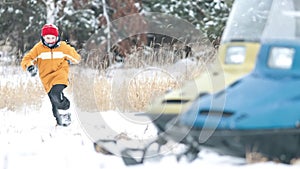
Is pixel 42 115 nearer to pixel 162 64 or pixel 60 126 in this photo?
pixel 60 126

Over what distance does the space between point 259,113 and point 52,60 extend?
268 cm

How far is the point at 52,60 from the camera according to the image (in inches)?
193

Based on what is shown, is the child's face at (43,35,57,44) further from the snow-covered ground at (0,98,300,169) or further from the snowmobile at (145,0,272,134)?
the snowmobile at (145,0,272,134)


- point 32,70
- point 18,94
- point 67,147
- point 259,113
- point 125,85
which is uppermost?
point 259,113

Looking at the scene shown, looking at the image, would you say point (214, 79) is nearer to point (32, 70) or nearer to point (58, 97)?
point (32, 70)

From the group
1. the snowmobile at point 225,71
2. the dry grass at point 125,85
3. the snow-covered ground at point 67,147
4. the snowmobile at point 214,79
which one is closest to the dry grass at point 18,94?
the dry grass at point 125,85

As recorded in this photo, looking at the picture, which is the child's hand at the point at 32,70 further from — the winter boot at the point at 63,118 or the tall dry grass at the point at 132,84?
the tall dry grass at the point at 132,84

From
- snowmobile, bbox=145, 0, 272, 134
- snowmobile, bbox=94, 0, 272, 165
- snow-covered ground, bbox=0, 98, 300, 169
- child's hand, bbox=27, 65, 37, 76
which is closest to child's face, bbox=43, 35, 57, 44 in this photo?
child's hand, bbox=27, 65, 37, 76

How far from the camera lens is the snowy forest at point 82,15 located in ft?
→ 43.1

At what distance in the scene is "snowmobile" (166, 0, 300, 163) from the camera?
107 inches

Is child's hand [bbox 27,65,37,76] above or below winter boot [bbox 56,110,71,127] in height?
above

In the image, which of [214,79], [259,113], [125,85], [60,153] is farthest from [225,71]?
[125,85]

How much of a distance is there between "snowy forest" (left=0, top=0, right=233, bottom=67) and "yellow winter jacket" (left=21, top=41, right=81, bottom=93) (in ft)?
25.2

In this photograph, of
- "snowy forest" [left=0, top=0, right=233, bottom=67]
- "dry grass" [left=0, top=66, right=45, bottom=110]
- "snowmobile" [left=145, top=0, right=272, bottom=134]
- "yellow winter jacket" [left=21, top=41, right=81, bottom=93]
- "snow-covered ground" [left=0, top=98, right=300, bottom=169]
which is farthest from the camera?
"snowy forest" [left=0, top=0, right=233, bottom=67]
